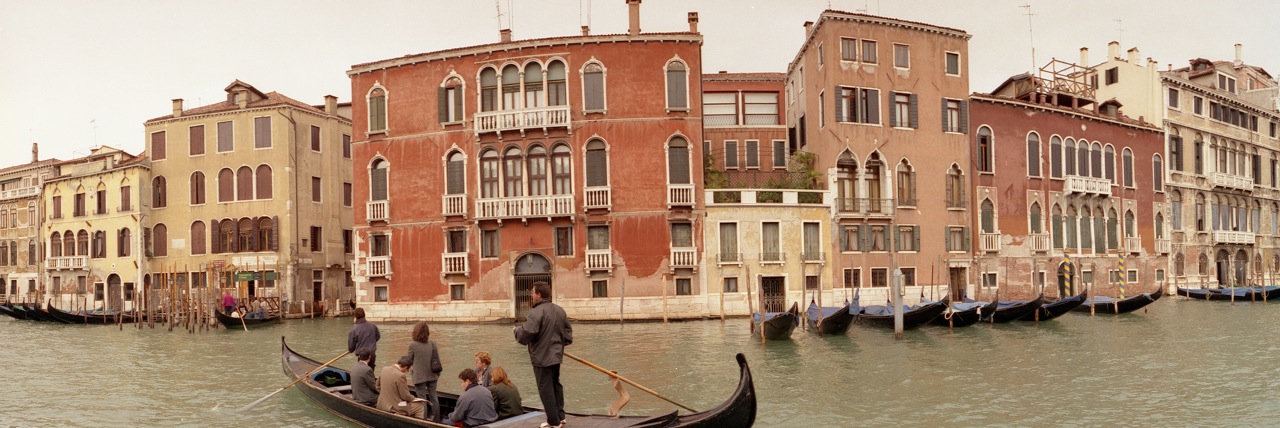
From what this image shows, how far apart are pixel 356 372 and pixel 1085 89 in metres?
29.6

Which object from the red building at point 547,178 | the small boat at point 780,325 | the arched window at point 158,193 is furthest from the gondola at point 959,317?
the arched window at point 158,193

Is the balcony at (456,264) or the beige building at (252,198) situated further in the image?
the beige building at (252,198)

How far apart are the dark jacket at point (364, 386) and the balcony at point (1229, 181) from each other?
113 feet

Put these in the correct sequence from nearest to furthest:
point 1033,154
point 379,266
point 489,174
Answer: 1. point 489,174
2. point 379,266
3. point 1033,154

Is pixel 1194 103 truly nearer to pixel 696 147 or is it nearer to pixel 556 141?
pixel 696 147

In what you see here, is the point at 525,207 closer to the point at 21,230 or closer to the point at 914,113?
the point at 914,113

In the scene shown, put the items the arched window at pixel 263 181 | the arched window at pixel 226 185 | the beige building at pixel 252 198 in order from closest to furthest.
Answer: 1. the beige building at pixel 252 198
2. the arched window at pixel 263 181
3. the arched window at pixel 226 185

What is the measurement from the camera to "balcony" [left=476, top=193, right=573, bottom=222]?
23.6 metres

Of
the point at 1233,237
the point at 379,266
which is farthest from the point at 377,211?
the point at 1233,237

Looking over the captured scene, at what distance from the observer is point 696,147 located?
23766mm

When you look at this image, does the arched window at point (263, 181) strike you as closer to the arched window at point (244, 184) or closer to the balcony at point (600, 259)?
the arched window at point (244, 184)

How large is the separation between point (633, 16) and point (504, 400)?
56.6ft

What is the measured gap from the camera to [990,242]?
2794 cm

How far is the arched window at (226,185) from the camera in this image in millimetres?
30531
